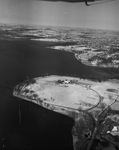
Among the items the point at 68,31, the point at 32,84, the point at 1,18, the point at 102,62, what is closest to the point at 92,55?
the point at 102,62

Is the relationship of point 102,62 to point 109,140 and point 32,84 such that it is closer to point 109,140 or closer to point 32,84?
point 32,84

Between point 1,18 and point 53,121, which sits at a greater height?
point 1,18

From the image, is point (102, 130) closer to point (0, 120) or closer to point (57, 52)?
point (0, 120)

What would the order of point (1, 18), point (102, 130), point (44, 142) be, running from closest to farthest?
1. point (44, 142)
2. point (102, 130)
3. point (1, 18)

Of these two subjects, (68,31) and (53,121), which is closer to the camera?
(53,121)

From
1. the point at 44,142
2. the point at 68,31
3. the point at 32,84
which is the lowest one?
the point at 44,142

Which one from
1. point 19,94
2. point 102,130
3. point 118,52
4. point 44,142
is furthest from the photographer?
point 118,52

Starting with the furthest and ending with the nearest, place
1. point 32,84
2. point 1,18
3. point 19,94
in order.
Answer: point 1,18
point 32,84
point 19,94

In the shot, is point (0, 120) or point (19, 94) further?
point (19, 94)

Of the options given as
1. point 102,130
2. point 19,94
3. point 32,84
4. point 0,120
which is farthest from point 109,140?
point 32,84
